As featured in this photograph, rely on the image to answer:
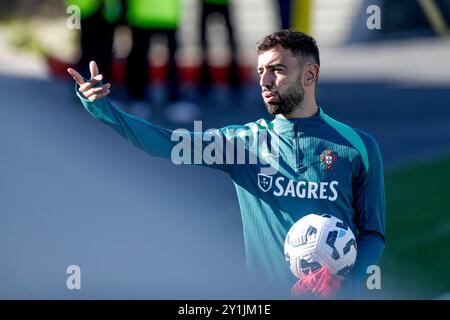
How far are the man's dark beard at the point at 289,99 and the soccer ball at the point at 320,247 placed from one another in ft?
1.37

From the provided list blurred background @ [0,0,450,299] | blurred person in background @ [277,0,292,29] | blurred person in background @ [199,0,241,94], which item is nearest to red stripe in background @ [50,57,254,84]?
blurred background @ [0,0,450,299]

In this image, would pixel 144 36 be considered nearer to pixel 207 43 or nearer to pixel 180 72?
pixel 207 43

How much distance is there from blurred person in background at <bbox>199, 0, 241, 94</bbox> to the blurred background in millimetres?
24

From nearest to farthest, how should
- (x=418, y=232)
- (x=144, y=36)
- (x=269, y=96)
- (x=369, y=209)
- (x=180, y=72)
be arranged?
(x=269, y=96) < (x=369, y=209) < (x=418, y=232) < (x=144, y=36) < (x=180, y=72)

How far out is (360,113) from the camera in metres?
11.3

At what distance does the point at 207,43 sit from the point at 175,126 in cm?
201

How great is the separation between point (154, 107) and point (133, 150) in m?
1.74

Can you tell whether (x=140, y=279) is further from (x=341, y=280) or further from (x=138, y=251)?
(x=341, y=280)

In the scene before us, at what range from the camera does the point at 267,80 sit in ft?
13.4

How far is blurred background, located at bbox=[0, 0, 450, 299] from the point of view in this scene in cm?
695

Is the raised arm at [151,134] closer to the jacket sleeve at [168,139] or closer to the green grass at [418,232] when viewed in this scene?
the jacket sleeve at [168,139]

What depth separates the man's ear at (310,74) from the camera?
13.6 ft

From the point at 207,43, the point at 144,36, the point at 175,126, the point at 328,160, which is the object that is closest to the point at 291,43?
the point at 328,160
